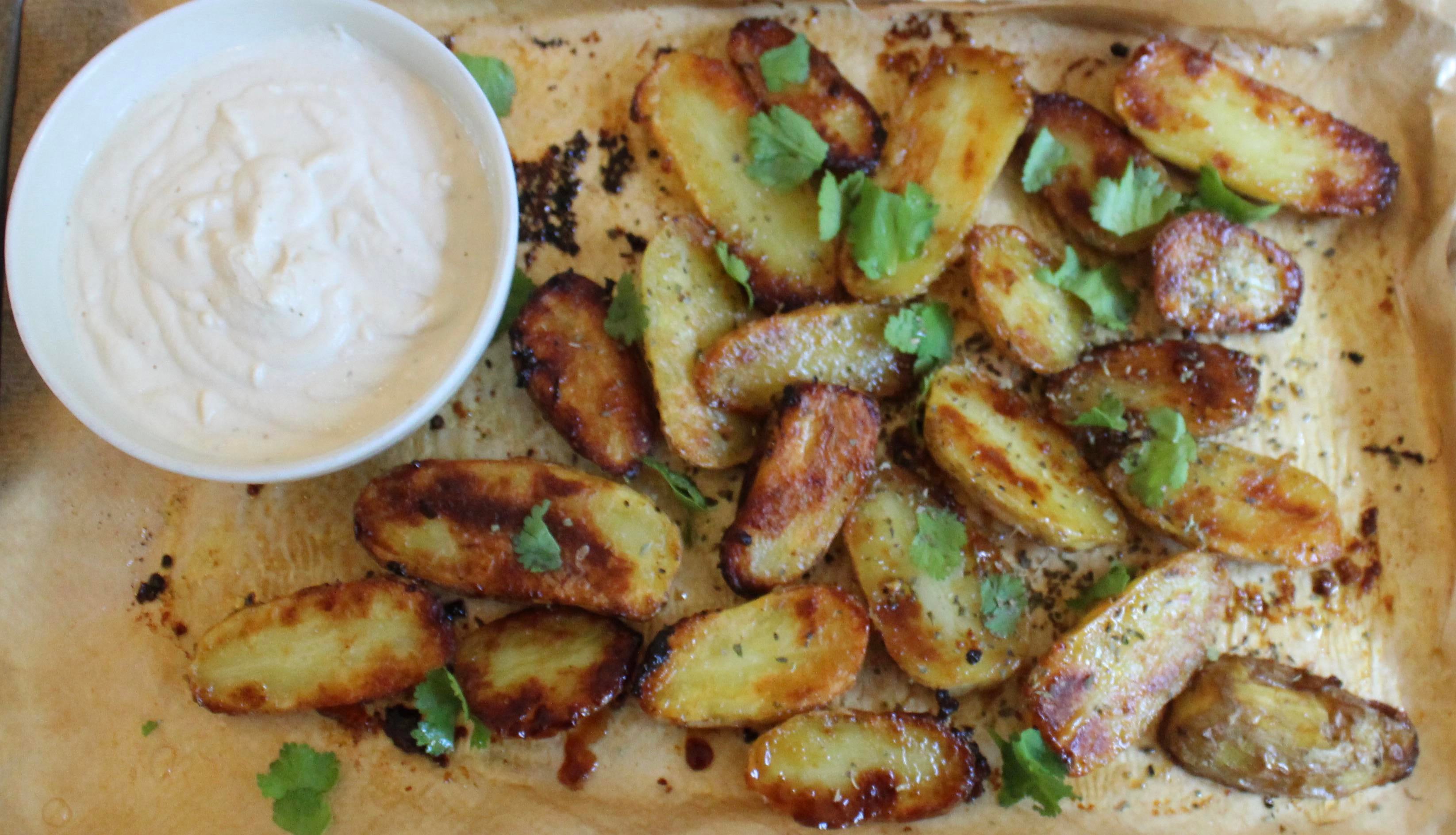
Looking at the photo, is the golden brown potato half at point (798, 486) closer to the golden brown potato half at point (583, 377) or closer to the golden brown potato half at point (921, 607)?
the golden brown potato half at point (921, 607)

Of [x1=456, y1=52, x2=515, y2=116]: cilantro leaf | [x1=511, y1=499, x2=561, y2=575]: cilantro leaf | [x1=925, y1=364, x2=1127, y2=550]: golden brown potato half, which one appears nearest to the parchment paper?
[x1=456, y1=52, x2=515, y2=116]: cilantro leaf

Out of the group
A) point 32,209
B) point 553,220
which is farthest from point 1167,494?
point 32,209

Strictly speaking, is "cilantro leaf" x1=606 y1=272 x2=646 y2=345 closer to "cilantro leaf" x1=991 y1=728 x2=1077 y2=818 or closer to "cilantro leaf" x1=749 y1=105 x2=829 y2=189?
"cilantro leaf" x1=749 y1=105 x2=829 y2=189

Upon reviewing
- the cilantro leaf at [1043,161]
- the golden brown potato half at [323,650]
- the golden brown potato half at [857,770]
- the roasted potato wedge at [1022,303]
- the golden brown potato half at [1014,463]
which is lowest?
the golden brown potato half at [323,650]

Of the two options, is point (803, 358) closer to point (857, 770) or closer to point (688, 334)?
point (688, 334)

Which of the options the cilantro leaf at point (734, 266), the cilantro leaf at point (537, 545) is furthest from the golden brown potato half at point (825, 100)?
the cilantro leaf at point (537, 545)

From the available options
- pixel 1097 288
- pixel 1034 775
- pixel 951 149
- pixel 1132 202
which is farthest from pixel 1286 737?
pixel 951 149

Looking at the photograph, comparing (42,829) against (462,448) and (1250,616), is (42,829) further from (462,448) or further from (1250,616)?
(1250,616)
